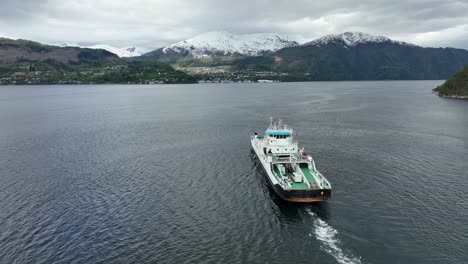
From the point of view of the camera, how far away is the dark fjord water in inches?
1810

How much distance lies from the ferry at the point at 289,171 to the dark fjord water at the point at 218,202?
Result: 254cm

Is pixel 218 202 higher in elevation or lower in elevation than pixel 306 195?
lower

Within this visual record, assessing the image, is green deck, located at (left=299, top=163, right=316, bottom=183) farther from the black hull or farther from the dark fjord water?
the black hull

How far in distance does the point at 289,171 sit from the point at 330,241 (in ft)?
93.8

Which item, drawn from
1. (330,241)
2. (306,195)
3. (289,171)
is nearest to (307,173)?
(289,171)

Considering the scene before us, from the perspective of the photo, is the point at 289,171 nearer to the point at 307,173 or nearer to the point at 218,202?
the point at 307,173

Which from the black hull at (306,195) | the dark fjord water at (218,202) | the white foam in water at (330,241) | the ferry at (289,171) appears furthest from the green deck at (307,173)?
the white foam in water at (330,241)

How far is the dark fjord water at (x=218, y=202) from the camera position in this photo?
46.0 m

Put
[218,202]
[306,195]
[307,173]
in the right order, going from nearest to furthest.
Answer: [306,195], [218,202], [307,173]

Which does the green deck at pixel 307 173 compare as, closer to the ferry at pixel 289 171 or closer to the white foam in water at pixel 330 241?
the ferry at pixel 289 171

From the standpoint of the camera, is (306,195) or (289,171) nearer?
(306,195)

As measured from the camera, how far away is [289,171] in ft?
247

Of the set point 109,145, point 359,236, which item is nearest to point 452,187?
point 359,236

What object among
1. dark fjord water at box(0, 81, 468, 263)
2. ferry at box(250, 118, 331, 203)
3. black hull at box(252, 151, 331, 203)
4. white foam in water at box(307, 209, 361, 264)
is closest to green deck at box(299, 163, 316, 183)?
ferry at box(250, 118, 331, 203)
